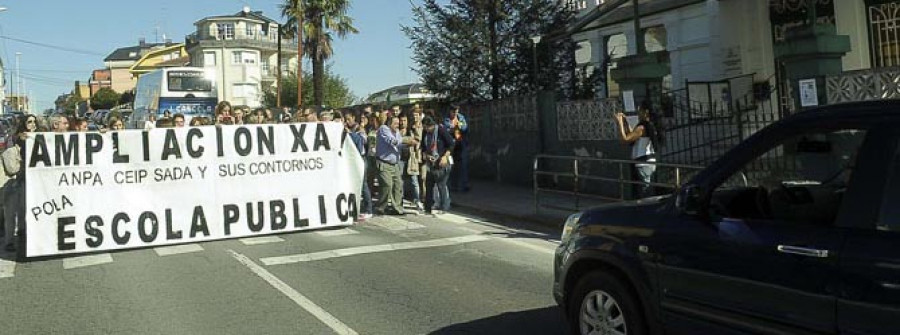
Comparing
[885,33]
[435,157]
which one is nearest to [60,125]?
[435,157]

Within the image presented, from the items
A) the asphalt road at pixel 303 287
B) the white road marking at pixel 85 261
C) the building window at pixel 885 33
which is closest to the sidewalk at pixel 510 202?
the asphalt road at pixel 303 287

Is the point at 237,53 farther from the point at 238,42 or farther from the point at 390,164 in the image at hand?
the point at 390,164

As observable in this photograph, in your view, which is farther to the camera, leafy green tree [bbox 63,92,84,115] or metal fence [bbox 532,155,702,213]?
leafy green tree [bbox 63,92,84,115]

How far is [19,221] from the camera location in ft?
34.9

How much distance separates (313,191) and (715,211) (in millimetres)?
7859

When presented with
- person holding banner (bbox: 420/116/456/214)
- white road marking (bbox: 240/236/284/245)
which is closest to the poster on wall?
person holding banner (bbox: 420/116/456/214)

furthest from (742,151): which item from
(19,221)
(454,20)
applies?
(454,20)

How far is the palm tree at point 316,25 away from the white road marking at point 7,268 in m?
24.6

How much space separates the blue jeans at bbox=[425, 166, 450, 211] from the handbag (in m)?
5.82

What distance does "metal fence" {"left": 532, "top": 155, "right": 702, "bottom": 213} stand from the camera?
36.7ft

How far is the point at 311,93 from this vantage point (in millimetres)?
49938

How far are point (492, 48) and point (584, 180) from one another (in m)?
5.51

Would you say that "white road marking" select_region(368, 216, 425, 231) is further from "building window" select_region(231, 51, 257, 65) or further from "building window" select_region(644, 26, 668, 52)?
"building window" select_region(231, 51, 257, 65)

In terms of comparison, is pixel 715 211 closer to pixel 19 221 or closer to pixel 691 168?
pixel 691 168
